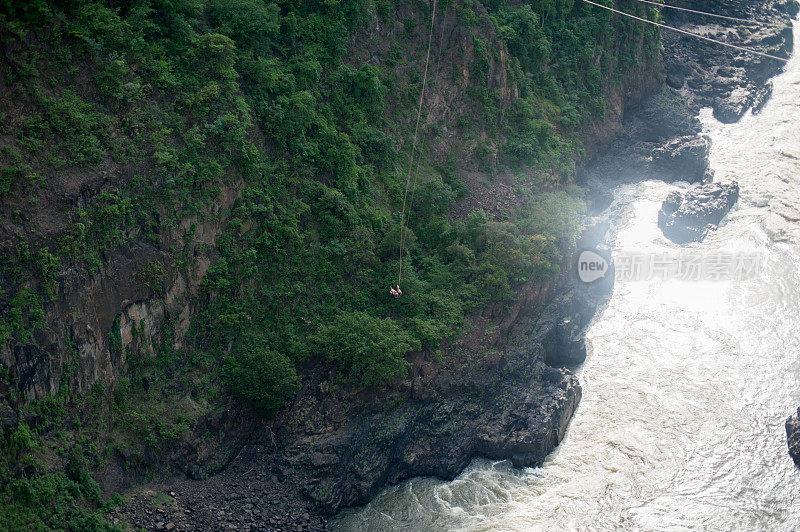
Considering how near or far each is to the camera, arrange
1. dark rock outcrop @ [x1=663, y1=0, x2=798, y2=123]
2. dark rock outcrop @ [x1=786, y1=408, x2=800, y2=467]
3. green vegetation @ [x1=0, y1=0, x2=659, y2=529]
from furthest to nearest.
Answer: dark rock outcrop @ [x1=663, y1=0, x2=798, y2=123]
dark rock outcrop @ [x1=786, y1=408, x2=800, y2=467]
green vegetation @ [x1=0, y1=0, x2=659, y2=529]

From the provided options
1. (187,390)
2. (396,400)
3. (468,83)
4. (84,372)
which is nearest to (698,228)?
(468,83)

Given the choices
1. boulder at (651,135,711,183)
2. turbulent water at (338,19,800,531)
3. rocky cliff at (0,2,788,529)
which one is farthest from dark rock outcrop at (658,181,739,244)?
rocky cliff at (0,2,788,529)

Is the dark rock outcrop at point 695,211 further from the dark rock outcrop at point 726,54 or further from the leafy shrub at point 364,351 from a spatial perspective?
the leafy shrub at point 364,351

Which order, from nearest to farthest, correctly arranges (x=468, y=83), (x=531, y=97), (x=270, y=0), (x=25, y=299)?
(x=25, y=299) → (x=270, y=0) → (x=468, y=83) → (x=531, y=97)

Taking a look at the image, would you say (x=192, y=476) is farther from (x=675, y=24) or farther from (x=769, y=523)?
(x=675, y=24)

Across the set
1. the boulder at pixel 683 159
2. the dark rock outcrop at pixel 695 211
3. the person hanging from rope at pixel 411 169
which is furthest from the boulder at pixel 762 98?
the person hanging from rope at pixel 411 169

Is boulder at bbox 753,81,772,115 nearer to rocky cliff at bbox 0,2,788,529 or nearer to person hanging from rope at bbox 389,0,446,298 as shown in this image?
rocky cliff at bbox 0,2,788,529

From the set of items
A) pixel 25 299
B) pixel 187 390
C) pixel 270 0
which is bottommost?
pixel 187 390

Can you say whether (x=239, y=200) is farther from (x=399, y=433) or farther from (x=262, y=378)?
(x=399, y=433)
